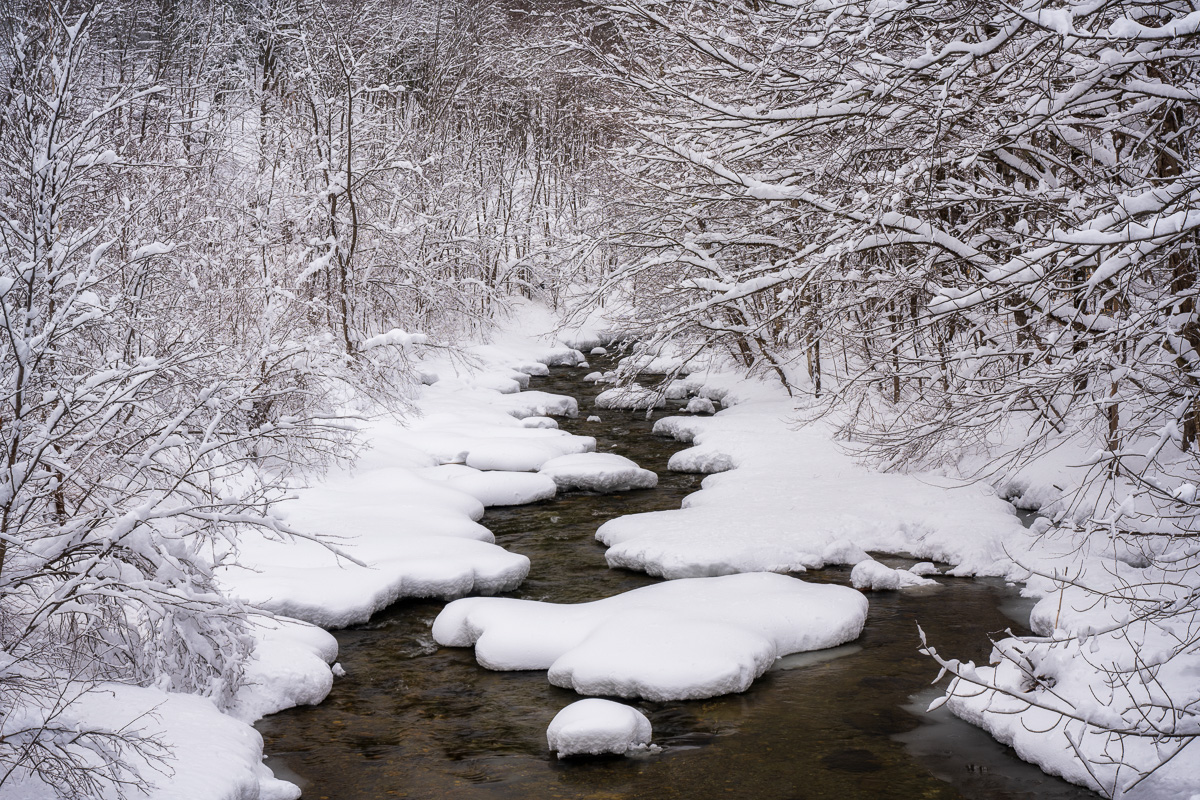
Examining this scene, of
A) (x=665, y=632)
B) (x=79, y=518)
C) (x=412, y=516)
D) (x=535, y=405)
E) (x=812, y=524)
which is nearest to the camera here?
(x=79, y=518)

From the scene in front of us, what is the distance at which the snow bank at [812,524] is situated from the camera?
9.20m

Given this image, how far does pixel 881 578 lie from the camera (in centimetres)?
870

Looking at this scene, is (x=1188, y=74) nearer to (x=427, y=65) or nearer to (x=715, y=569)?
(x=715, y=569)

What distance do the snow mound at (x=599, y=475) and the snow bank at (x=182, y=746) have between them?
6.99 m

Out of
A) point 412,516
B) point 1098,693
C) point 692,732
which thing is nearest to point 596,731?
point 692,732

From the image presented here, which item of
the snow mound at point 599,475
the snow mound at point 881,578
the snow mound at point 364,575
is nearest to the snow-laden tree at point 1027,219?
the snow mound at point 881,578

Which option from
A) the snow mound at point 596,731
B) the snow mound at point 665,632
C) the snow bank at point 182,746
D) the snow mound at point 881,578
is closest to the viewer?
the snow bank at point 182,746

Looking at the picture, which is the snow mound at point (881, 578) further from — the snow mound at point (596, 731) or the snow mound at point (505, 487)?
the snow mound at point (505, 487)

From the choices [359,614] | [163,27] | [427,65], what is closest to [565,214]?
[427,65]

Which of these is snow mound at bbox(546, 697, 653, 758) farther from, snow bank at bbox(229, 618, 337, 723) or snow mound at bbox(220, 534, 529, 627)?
snow mound at bbox(220, 534, 529, 627)

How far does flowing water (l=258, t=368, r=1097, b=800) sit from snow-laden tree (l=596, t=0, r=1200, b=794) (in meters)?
0.86

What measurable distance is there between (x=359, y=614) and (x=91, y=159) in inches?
180

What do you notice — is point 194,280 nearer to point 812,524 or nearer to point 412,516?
point 412,516

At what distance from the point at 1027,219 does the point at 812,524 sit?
12.1 feet
